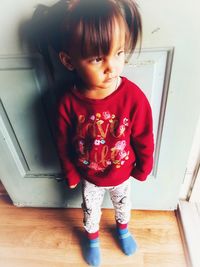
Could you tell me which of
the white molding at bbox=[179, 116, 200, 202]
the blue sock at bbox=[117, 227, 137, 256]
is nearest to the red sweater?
the white molding at bbox=[179, 116, 200, 202]

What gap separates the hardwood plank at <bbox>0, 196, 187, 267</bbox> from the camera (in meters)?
1.02

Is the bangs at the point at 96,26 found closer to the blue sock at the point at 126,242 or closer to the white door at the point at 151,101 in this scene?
the white door at the point at 151,101

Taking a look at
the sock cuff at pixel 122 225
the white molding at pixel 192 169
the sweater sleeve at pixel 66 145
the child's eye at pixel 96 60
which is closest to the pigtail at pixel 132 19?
the child's eye at pixel 96 60

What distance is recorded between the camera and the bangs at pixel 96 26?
51 cm

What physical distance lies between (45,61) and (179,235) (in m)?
0.88

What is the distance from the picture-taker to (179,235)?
3.52 ft

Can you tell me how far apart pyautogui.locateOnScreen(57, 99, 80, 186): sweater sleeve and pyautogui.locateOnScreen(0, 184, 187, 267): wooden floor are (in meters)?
0.37

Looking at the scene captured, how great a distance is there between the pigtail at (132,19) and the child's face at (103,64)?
0.06 metres

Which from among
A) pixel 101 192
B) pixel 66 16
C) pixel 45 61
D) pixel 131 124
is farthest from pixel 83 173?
pixel 66 16

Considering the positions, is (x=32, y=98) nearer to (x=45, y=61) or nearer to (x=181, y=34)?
(x=45, y=61)

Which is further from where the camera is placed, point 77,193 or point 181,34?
point 77,193

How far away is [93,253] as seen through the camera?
1.02 meters

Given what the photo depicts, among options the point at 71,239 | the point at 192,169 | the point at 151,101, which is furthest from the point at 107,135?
the point at 71,239

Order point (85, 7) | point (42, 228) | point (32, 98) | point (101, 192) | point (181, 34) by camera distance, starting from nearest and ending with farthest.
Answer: point (85, 7), point (181, 34), point (32, 98), point (101, 192), point (42, 228)
